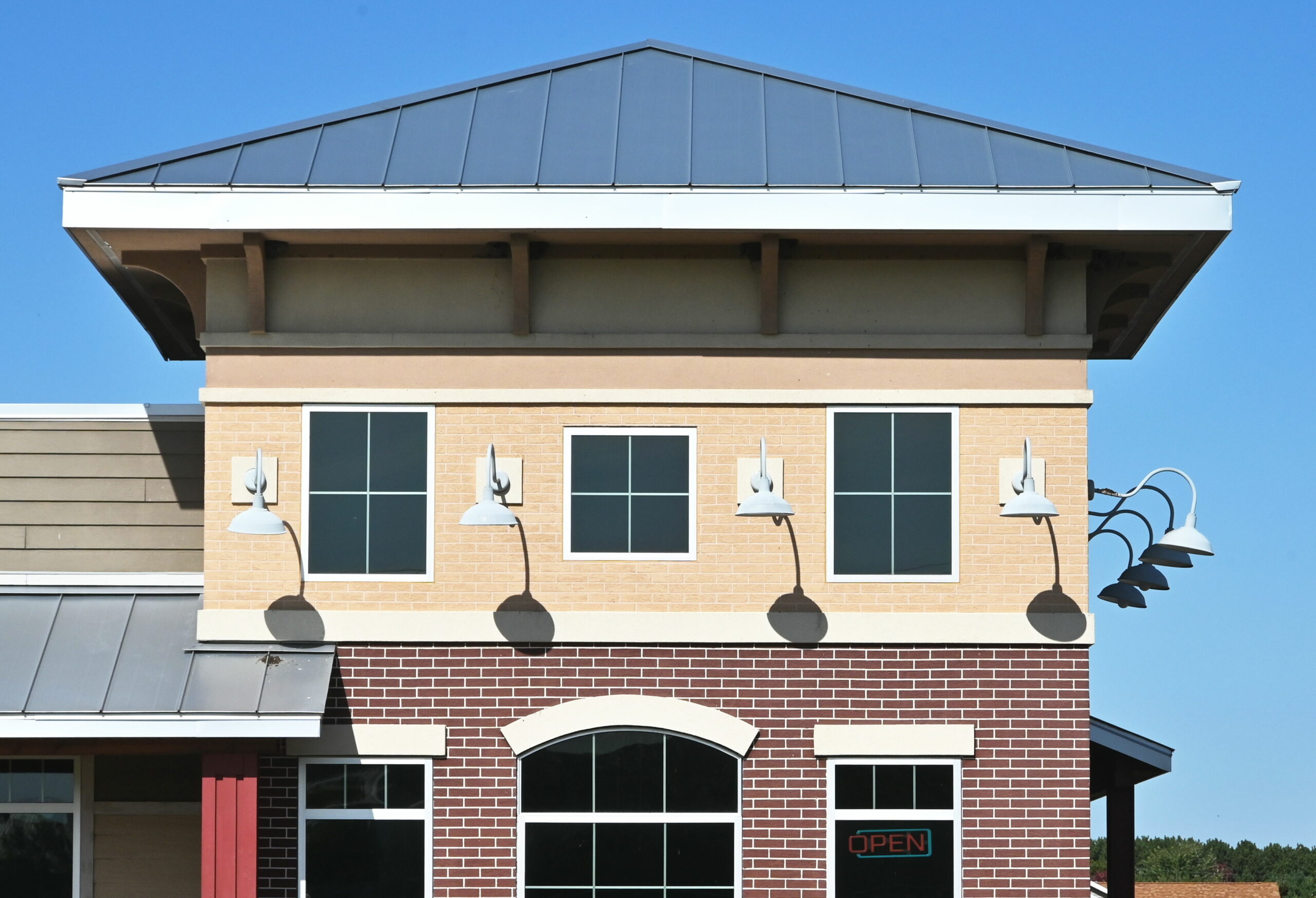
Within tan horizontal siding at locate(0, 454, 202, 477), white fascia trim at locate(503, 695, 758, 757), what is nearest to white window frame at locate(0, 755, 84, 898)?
tan horizontal siding at locate(0, 454, 202, 477)

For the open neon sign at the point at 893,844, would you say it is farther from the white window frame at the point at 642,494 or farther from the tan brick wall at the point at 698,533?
the white window frame at the point at 642,494

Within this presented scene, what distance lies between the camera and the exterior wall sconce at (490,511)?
11.4 m

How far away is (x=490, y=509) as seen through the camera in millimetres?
11445

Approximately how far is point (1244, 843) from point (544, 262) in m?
67.0

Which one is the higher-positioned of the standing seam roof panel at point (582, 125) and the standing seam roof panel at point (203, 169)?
the standing seam roof panel at point (582, 125)

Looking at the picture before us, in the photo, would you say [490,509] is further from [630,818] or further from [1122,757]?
[1122,757]

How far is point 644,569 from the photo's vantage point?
12320 mm

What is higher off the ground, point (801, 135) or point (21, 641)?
point (801, 135)

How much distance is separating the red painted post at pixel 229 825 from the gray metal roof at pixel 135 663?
461mm

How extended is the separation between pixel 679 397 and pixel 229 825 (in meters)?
4.66

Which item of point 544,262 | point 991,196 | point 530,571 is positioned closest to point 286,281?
point 544,262

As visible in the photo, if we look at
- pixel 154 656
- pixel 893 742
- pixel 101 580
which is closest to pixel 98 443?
pixel 101 580

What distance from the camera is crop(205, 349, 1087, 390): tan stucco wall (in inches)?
490

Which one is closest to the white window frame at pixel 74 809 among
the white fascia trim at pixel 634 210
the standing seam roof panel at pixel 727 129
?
the white fascia trim at pixel 634 210
